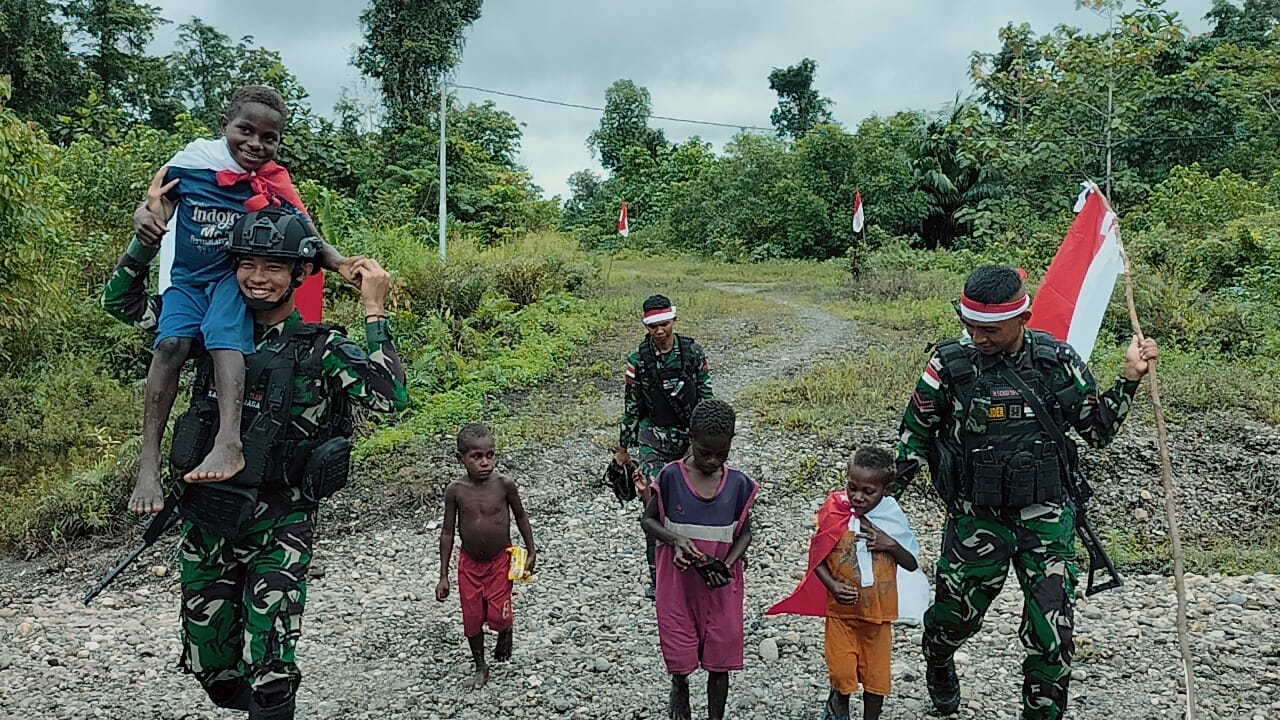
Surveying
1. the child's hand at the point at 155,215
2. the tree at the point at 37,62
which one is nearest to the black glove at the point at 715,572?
the child's hand at the point at 155,215

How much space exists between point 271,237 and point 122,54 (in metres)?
23.8

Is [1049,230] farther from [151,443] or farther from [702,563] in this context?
[151,443]

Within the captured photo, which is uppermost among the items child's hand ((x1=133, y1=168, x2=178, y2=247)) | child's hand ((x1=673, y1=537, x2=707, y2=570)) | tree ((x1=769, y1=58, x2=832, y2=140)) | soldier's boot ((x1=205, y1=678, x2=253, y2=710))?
tree ((x1=769, y1=58, x2=832, y2=140))

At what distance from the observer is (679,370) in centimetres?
526

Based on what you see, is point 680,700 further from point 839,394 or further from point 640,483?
point 839,394

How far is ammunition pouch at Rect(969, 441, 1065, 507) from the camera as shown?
11.6ft

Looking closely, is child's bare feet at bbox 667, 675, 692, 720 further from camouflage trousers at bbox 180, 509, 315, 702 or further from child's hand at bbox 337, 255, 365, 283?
child's hand at bbox 337, 255, 365, 283

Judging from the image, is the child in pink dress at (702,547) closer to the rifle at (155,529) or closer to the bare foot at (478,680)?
the bare foot at (478,680)

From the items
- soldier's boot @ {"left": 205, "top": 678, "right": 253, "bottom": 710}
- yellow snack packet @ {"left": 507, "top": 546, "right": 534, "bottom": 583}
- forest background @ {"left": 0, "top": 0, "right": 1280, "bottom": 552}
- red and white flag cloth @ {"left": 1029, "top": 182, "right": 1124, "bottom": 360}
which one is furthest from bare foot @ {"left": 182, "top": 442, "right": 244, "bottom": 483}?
forest background @ {"left": 0, "top": 0, "right": 1280, "bottom": 552}

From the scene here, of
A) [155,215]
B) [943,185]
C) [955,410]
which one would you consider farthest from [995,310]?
[943,185]

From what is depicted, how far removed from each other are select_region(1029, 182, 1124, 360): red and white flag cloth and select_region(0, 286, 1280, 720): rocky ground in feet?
5.51

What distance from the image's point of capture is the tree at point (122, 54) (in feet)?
72.7

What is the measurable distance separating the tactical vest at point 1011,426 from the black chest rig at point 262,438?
2320 mm

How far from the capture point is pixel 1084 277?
4.32 meters
